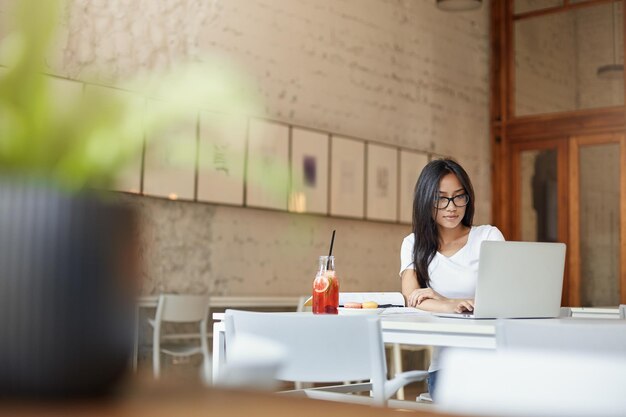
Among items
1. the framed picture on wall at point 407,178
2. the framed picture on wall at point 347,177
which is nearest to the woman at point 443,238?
the framed picture on wall at point 347,177

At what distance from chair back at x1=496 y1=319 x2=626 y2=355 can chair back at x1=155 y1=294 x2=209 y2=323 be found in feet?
14.1

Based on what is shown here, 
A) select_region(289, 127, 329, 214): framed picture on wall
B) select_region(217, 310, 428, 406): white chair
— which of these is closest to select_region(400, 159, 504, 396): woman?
select_region(217, 310, 428, 406): white chair

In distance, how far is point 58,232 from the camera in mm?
472

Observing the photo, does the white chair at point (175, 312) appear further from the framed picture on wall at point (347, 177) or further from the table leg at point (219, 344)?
the table leg at point (219, 344)

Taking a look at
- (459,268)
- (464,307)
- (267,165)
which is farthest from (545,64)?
(464,307)

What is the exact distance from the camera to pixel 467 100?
8.85 m

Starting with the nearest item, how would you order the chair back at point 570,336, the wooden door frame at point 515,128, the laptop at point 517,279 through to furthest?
the chair back at point 570,336 → the laptop at point 517,279 → the wooden door frame at point 515,128

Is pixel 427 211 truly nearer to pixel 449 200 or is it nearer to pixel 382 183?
pixel 449 200

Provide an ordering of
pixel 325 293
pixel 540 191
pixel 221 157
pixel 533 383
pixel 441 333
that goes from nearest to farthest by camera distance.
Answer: pixel 533 383
pixel 441 333
pixel 325 293
pixel 221 157
pixel 540 191

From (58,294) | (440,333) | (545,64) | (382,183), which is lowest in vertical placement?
(440,333)

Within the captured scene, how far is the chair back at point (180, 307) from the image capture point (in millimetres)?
5652

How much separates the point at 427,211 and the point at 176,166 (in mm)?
3259

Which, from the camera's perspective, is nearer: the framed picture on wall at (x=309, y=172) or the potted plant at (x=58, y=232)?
the potted plant at (x=58, y=232)

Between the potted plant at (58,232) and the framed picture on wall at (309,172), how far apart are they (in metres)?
6.41
